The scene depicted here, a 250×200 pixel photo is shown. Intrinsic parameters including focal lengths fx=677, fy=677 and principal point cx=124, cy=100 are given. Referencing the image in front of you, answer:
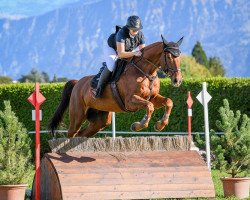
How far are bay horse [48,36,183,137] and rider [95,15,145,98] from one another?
0.37ft

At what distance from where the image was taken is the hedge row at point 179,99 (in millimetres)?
15938

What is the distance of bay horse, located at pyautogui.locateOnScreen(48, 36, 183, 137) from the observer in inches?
299

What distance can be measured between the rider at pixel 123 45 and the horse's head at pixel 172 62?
0.48m

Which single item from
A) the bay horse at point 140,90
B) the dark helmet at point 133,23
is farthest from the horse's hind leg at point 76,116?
the dark helmet at point 133,23

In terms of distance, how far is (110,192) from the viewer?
24.3 feet

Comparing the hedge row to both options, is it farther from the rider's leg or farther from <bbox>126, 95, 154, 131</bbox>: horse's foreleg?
<bbox>126, 95, 154, 131</bbox>: horse's foreleg

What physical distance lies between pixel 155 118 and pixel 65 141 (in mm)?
9266

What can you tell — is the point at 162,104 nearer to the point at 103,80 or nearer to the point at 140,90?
the point at 140,90

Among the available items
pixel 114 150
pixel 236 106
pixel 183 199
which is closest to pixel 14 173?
pixel 114 150

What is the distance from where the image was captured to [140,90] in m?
7.83

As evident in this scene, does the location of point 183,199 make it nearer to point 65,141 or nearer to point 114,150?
point 114,150

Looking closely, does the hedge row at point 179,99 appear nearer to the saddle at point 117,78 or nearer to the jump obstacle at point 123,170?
the saddle at point 117,78

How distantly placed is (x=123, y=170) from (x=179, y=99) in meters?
9.14

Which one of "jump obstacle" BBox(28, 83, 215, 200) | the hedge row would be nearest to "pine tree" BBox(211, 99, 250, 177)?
"jump obstacle" BBox(28, 83, 215, 200)
